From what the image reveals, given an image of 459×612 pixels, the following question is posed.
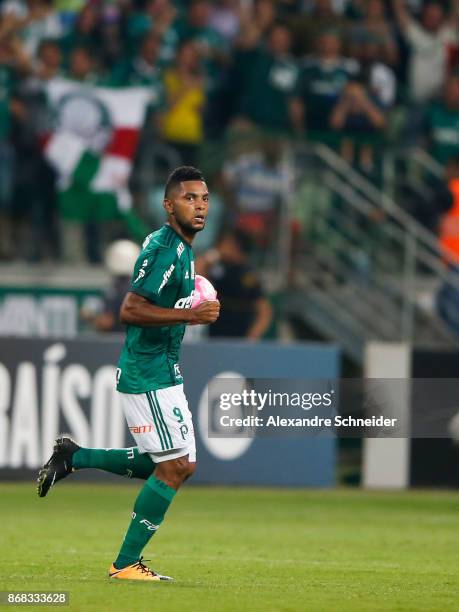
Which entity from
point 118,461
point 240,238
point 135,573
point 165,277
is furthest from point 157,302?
point 240,238

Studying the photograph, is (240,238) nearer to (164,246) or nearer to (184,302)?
(184,302)

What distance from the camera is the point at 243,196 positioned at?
57.8ft

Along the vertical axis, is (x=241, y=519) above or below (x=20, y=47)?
below

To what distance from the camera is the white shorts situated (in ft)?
27.4

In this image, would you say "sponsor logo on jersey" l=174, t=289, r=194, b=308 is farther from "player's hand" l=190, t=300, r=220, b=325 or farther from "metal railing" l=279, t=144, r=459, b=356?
"metal railing" l=279, t=144, r=459, b=356

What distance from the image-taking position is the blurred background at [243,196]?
54.3 feet

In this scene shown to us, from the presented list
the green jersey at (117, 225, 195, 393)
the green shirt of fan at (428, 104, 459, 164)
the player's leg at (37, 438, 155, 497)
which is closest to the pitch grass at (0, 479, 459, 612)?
the player's leg at (37, 438, 155, 497)

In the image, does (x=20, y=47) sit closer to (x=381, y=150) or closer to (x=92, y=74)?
(x=92, y=74)

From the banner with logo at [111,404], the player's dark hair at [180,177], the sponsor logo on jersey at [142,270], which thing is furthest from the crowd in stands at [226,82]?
the sponsor logo on jersey at [142,270]

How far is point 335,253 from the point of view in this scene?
59.6 ft

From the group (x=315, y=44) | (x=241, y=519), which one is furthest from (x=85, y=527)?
(x=315, y=44)

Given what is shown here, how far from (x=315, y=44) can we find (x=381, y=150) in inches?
69.6

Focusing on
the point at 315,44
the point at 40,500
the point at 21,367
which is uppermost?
the point at 315,44

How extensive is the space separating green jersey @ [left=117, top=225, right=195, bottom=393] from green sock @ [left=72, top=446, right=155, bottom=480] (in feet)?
1.44
